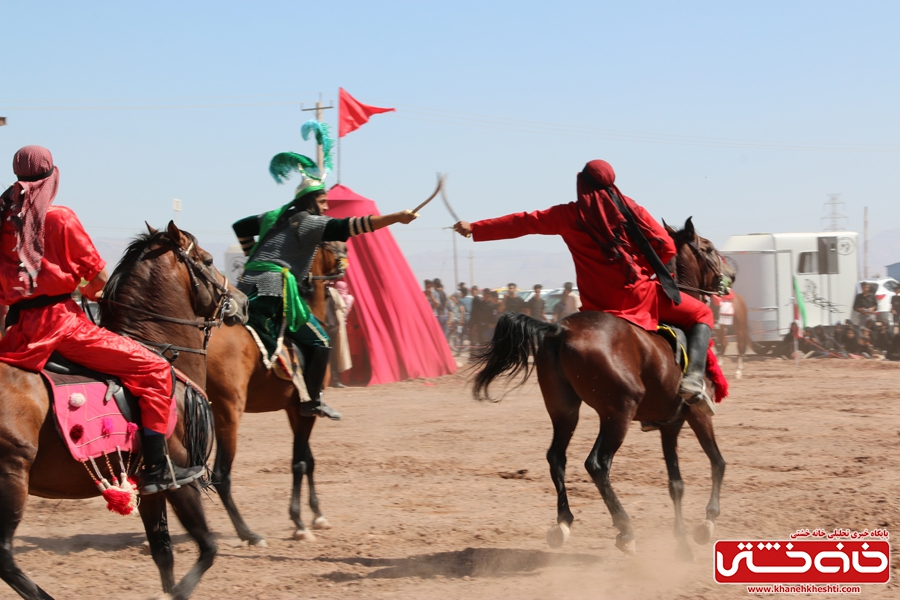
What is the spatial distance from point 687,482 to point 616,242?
279 cm

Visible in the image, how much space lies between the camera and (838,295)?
2262 cm

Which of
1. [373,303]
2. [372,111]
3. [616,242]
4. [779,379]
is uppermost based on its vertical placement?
[372,111]

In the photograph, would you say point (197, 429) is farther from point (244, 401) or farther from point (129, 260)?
point (244, 401)

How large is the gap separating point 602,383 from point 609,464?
493 millimetres

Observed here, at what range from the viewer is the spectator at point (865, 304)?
20992 millimetres

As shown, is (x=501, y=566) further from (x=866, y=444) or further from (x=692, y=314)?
(x=866, y=444)

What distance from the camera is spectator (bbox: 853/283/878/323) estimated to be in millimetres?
20992

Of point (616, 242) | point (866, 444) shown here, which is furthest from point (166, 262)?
point (866, 444)

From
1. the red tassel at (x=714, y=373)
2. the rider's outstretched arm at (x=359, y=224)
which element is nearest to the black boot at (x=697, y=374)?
the red tassel at (x=714, y=373)

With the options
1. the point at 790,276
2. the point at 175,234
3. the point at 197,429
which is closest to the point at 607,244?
the point at 175,234

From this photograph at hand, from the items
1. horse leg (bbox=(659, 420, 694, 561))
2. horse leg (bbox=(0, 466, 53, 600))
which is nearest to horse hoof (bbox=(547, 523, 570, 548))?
horse leg (bbox=(659, 420, 694, 561))

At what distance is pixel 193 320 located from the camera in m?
4.66
